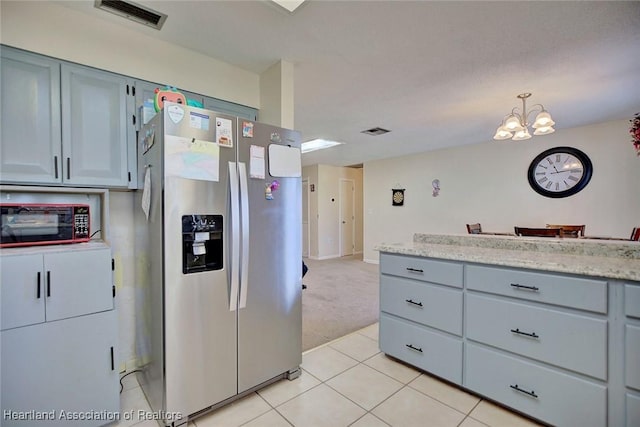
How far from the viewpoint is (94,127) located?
1815 millimetres

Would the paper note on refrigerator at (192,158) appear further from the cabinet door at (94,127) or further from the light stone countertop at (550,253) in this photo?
the light stone countertop at (550,253)

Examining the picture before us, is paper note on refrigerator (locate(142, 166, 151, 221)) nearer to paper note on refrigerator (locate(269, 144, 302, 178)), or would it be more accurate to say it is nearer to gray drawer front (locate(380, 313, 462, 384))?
paper note on refrigerator (locate(269, 144, 302, 178))

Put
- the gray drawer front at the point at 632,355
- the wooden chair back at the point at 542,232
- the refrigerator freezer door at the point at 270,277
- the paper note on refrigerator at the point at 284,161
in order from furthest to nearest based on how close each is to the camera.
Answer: the wooden chair back at the point at 542,232 < the paper note on refrigerator at the point at 284,161 < the refrigerator freezer door at the point at 270,277 < the gray drawer front at the point at 632,355

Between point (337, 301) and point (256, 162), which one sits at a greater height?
point (256, 162)

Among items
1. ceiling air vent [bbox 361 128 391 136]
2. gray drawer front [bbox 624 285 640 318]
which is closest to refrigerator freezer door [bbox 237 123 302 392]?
gray drawer front [bbox 624 285 640 318]

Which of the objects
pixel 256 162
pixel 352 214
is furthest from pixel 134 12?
pixel 352 214

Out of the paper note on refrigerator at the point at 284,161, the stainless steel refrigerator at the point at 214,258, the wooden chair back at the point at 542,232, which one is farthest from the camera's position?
the wooden chair back at the point at 542,232

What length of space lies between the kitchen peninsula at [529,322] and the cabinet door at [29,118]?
2305 millimetres

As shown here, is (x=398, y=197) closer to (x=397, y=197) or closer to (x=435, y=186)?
(x=397, y=197)

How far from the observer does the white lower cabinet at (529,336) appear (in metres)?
1.37

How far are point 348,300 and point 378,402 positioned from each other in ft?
6.83

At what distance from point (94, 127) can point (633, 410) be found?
130 inches

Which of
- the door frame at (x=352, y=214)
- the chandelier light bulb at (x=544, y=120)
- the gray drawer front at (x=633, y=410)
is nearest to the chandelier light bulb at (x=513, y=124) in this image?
the chandelier light bulb at (x=544, y=120)

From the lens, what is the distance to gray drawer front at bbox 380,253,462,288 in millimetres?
1910
